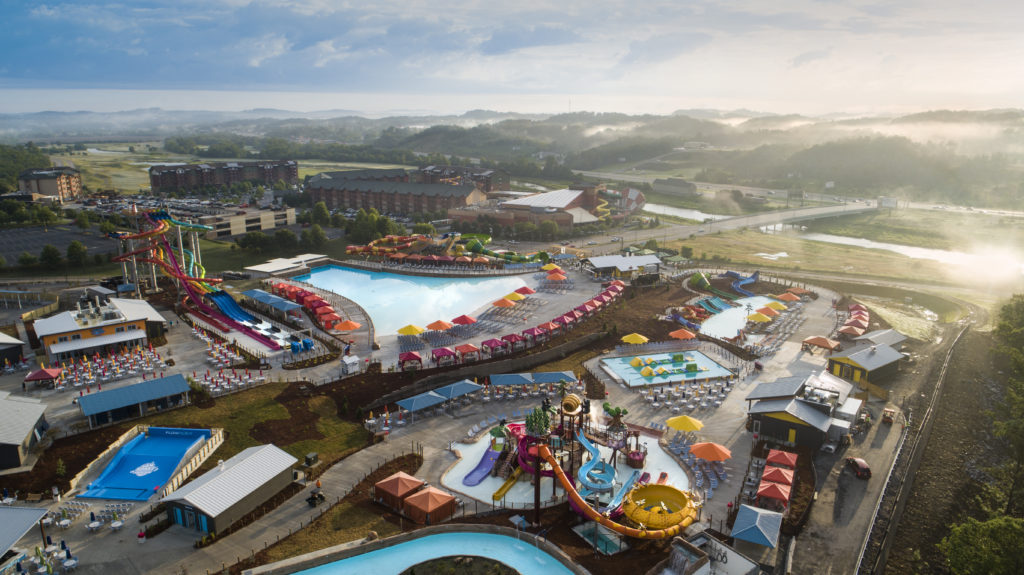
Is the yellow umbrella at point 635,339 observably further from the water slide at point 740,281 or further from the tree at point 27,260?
the tree at point 27,260

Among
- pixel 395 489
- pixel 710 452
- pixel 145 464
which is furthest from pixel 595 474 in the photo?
pixel 145 464

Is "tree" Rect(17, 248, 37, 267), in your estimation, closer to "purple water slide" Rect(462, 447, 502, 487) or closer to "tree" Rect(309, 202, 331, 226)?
"tree" Rect(309, 202, 331, 226)

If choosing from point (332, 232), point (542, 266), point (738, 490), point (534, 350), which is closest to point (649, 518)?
point (738, 490)

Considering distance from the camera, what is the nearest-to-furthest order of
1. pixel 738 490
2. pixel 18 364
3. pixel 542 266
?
pixel 738 490, pixel 18 364, pixel 542 266

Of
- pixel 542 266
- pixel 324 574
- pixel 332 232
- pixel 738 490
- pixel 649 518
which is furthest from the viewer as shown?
pixel 332 232

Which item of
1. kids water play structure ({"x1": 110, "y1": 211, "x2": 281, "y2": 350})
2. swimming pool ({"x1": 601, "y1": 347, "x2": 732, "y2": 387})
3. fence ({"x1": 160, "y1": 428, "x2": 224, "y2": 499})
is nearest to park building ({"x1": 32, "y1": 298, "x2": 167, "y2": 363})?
kids water play structure ({"x1": 110, "y1": 211, "x2": 281, "y2": 350})

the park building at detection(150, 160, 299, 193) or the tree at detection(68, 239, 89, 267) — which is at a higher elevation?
the park building at detection(150, 160, 299, 193)

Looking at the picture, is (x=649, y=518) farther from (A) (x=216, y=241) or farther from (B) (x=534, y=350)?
(A) (x=216, y=241)
